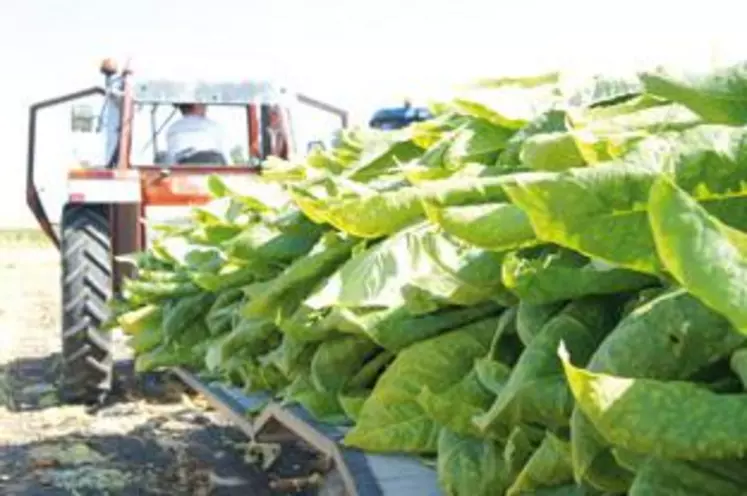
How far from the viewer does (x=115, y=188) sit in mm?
6980

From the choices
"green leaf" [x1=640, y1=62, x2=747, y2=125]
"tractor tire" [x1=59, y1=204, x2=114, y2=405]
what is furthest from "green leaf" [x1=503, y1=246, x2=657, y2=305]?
"tractor tire" [x1=59, y1=204, x2=114, y2=405]

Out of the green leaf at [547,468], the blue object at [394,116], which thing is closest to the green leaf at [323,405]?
the green leaf at [547,468]

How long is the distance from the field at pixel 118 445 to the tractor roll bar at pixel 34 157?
1123 millimetres

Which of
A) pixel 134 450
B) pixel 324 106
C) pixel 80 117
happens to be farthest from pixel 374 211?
pixel 324 106

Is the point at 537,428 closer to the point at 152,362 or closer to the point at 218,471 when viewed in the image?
the point at 152,362

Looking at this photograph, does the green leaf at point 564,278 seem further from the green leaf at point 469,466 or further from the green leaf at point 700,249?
the green leaf at point 700,249

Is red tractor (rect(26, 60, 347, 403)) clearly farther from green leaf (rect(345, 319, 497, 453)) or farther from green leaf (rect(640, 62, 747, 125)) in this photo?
green leaf (rect(640, 62, 747, 125))

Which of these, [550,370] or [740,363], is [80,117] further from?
[740,363]

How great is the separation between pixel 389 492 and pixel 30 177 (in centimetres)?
679

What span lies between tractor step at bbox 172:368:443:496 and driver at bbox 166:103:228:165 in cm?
421

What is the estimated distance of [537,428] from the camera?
170cm

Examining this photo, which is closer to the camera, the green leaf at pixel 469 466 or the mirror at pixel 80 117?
the green leaf at pixel 469 466

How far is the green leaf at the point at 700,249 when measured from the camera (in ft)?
3.51

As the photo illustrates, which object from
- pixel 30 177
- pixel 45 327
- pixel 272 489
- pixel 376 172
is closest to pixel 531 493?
pixel 376 172
